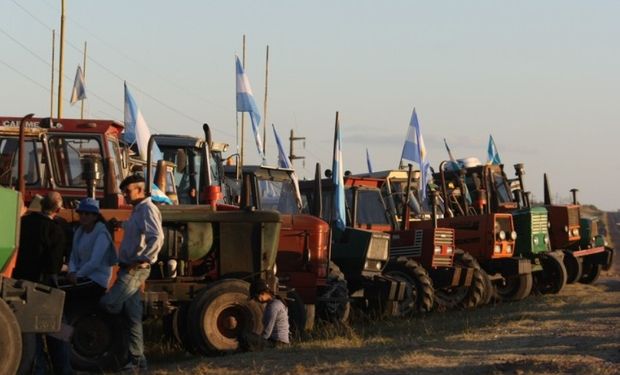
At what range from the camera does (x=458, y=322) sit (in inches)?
658

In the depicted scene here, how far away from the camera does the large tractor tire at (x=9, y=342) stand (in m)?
9.52

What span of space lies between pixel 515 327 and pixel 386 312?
352 centimetres

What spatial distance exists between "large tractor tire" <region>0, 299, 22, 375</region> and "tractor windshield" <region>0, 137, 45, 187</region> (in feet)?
17.2

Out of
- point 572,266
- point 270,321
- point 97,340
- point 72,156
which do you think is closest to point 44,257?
point 97,340

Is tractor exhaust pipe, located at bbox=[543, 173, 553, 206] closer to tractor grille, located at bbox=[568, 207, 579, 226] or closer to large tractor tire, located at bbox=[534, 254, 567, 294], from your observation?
tractor grille, located at bbox=[568, 207, 579, 226]

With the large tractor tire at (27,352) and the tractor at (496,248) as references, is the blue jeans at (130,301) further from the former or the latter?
the tractor at (496,248)

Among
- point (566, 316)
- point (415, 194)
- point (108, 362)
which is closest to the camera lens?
point (108, 362)

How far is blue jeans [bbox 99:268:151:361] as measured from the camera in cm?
1101

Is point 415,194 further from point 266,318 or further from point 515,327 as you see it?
point 266,318

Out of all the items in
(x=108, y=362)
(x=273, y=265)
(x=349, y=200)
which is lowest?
(x=108, y=362)

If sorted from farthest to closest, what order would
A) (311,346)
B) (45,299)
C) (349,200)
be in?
(349,200), (311,346), (45,299)

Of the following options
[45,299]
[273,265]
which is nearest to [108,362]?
[45,299]

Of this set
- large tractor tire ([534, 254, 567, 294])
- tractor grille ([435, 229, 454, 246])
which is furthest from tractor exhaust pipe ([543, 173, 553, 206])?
tractor grille ([435, 229, 454, 246])

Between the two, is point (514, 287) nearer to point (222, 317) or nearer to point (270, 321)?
point (270, 321)
